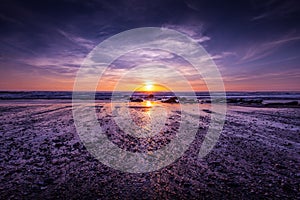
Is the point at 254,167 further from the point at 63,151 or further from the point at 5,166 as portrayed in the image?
the point at 5,166

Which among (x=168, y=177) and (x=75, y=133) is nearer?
(x=168, y=177)

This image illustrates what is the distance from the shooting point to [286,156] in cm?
563

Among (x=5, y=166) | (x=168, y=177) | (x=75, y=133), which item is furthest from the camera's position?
(x=75, y=133)

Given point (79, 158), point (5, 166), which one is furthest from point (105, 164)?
point (5, 166)

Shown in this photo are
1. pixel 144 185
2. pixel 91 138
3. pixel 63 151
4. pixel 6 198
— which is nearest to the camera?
pixel 6 198

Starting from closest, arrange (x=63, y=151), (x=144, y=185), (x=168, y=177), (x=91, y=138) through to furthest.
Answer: (x=144, y=185), (x=168, y=177), (x=63, y=151), (x=91, y=138)

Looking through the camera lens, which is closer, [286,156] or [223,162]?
[223,162]

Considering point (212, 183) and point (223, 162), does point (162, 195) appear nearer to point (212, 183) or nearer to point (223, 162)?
point (212, 183)

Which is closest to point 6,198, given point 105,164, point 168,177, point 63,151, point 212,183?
point 105,164

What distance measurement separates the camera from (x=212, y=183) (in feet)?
13.2

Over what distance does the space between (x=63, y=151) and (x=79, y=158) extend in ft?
3.28

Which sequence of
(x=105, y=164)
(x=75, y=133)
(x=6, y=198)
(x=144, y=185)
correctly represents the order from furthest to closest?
(x=75, y=133) < (x=105, y=164) < (x=144, y=185) < (x=6, y=198)

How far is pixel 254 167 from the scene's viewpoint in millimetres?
4848

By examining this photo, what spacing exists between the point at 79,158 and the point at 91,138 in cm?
239
